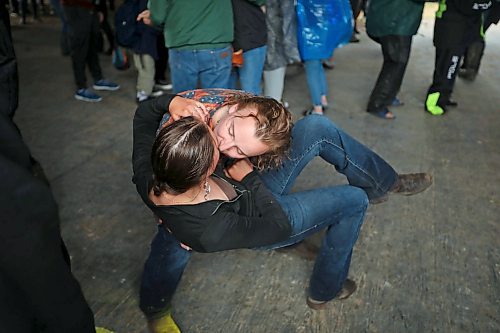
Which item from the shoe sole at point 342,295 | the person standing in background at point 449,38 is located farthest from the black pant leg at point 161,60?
the shoe sole at point 342,295

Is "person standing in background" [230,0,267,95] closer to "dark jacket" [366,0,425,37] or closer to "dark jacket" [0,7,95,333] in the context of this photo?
"dark jacket" [366,0,425,37]

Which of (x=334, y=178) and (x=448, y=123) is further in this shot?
(x=448, y=123)

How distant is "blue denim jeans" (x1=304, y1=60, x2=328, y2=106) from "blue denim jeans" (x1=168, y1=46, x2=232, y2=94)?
41.6 inches

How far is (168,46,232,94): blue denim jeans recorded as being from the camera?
2.96 metres

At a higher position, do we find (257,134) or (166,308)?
(257,134)

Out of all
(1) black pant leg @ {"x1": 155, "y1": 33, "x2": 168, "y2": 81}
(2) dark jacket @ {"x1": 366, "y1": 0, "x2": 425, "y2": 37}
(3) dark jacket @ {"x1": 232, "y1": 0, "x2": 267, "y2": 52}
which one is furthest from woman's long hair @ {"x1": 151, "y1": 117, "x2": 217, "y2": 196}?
(1) black pant leg @ {"x1": 155, "y1": 33, "x2": 168, "y2": 81}

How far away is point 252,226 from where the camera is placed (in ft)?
5.01

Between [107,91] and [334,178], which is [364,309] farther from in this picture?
[107,91]

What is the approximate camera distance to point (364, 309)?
2.00 metres

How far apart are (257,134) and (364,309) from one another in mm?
925

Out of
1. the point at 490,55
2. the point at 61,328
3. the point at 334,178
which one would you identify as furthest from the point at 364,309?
the point at 490,55

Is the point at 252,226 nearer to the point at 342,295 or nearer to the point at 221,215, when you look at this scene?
the point at 221,215

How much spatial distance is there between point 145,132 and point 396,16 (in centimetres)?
267

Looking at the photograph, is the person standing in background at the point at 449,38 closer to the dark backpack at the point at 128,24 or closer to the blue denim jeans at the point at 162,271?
the dark backpack at the point at 128,24
